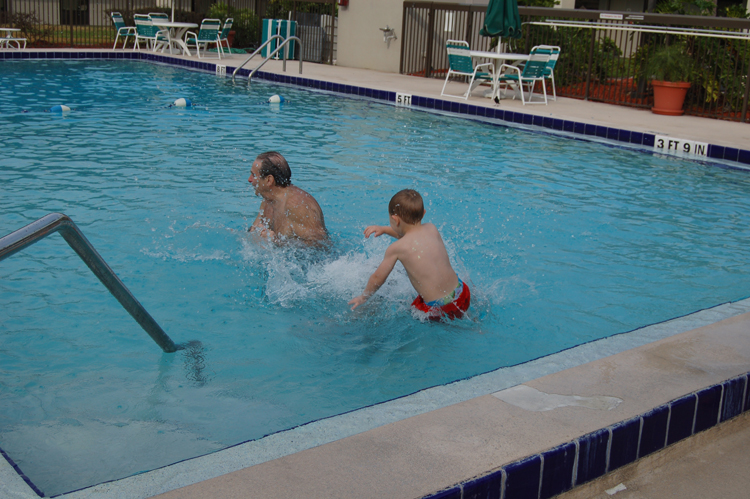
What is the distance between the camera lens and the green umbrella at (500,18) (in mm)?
13289

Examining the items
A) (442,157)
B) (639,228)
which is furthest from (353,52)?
(639,228)

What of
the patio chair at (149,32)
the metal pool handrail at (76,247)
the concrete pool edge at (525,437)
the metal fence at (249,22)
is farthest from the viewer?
the metal fence at (249,22)

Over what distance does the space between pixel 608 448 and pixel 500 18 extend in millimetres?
11914

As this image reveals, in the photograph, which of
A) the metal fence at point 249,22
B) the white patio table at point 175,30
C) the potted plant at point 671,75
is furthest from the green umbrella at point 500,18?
the white patio table at point 175,30

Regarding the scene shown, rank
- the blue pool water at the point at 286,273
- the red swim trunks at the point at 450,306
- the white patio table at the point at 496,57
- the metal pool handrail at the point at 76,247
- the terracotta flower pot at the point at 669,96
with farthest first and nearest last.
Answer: the white patio table at the point at 496,57 < the terracotta flower pot at the point at 669,96 < the red swim trunks at the point at 450,306 < the blue pool water at the point at 286,273 < the metal pool handrail at the point at 76,247

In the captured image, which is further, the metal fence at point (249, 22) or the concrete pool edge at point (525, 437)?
the metal fence at point (249, 22)

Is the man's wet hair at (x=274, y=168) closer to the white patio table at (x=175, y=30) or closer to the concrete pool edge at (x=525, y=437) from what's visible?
the concrete pool edge at (x=525, y=437)

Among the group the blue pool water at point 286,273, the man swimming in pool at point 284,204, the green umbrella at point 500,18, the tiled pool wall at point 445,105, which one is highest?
the green umbrella at point 500,18

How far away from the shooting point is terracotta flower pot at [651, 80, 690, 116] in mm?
12445

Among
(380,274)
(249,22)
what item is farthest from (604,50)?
(249,22)

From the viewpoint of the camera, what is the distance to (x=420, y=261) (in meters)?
4.13

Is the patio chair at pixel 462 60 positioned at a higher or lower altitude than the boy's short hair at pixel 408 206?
higher

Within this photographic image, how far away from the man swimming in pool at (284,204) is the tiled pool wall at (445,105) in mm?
6994

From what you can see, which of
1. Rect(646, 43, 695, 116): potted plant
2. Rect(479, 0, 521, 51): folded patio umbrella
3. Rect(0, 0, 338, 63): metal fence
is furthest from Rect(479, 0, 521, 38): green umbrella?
Rect(0, 0, 338, 63): metal fence
